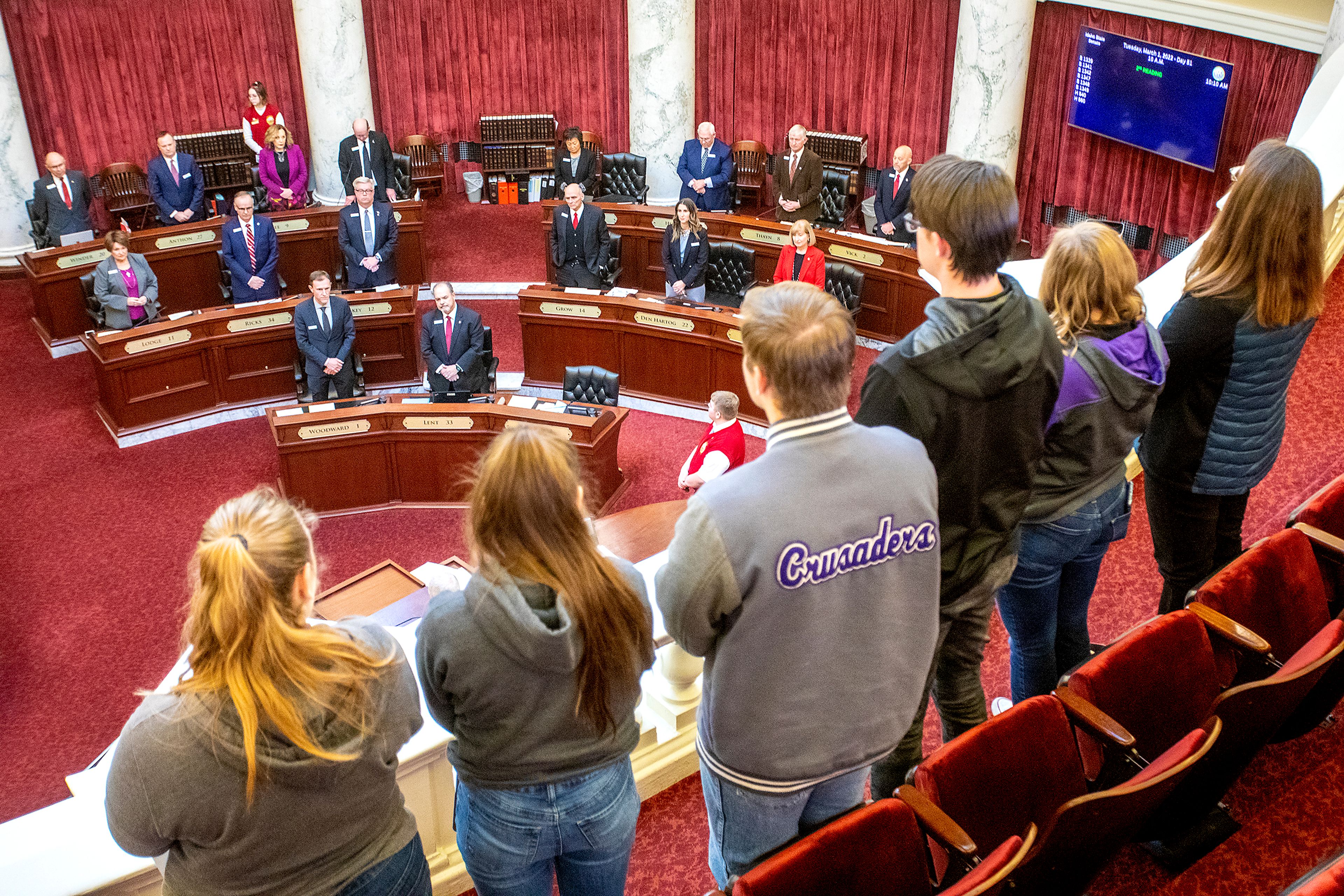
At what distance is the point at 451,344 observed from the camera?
8.05 meters

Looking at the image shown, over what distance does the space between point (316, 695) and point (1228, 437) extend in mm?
2384

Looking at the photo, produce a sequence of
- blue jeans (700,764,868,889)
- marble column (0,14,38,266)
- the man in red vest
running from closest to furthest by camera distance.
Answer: blue jeans (700,764,868,889)
the man in red vest
marble column (0,14,38,266)

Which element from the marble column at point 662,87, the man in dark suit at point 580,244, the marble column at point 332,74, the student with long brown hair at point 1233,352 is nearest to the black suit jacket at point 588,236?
the man in dark suit at point 580,244

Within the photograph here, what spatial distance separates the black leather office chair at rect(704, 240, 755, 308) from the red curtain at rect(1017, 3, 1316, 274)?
3.03 m

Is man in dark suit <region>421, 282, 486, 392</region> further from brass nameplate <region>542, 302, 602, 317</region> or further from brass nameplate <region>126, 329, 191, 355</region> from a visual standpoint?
brass nameplate <region>126, 329, 191, 355</region>

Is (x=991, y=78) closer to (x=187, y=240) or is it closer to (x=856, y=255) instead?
(x=856, y=255)

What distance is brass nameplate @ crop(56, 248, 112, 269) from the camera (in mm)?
9047

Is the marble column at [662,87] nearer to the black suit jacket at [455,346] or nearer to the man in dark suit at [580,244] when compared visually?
the man in dark suit at [580,244]

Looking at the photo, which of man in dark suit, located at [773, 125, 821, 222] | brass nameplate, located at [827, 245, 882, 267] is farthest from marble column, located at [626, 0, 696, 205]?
brass nameplate, located at [827, 245, 882, 267]

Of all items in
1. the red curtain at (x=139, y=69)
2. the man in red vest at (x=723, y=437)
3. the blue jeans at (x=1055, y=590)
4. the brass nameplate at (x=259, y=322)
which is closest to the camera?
the blue jeans at (x=1055, y=590)

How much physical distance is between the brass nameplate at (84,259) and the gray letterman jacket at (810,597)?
8.58 meters

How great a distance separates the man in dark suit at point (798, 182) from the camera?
10.4m

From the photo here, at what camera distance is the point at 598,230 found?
31.0ft

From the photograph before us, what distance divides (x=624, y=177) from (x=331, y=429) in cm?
524
